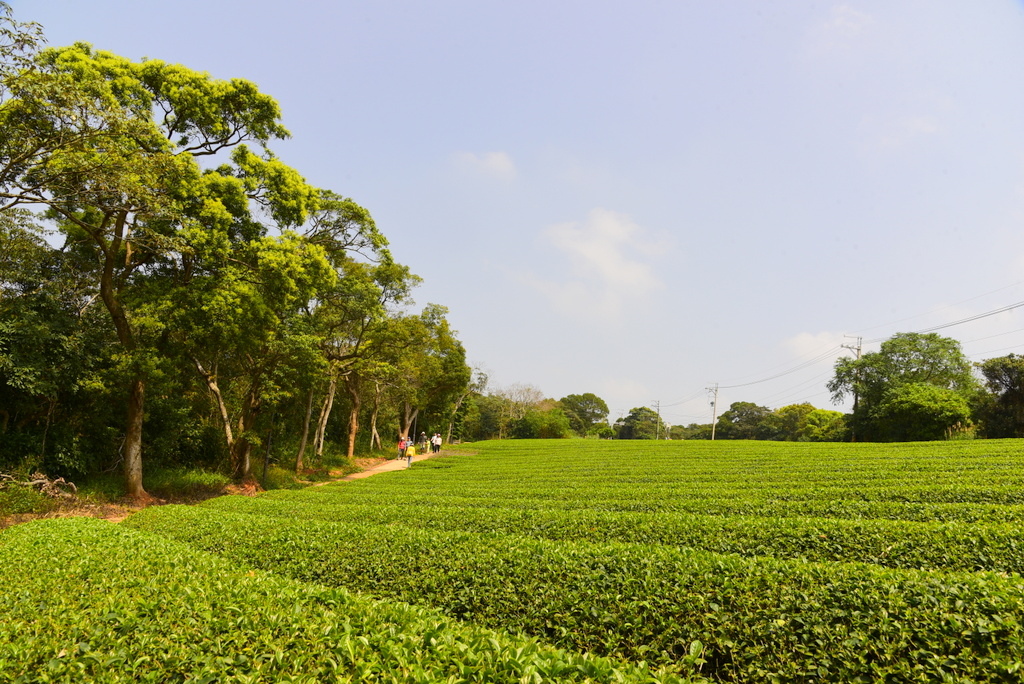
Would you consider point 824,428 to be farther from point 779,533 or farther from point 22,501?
point 22,501

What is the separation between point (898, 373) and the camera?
41.9m

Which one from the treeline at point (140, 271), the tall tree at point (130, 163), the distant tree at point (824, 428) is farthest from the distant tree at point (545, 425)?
the tall tree at point (130, 163)

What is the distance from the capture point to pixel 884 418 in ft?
122

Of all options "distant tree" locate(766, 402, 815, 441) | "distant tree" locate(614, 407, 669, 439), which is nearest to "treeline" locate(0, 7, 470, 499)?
"distant tree" locate(766, 402, 815, 441)

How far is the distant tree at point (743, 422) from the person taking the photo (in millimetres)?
75688

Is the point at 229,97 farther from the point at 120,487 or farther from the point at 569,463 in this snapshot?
the point at 569,463

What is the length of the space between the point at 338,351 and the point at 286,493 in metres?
8.57

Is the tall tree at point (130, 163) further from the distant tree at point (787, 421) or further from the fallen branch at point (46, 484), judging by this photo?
the distant tree at point (787, 421)

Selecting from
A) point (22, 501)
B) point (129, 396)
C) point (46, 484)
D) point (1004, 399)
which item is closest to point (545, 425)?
point (1004, 399)

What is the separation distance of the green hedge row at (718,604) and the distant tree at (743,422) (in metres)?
77.3

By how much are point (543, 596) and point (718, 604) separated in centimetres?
191

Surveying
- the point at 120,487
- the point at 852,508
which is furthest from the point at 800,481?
the point at 120,487

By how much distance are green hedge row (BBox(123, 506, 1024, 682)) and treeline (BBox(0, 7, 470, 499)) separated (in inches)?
401

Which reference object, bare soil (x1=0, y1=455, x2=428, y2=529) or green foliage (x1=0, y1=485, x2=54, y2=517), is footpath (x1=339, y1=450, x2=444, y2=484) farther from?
green foliage (x1=0, y1=485, x2=54, y2=517)
